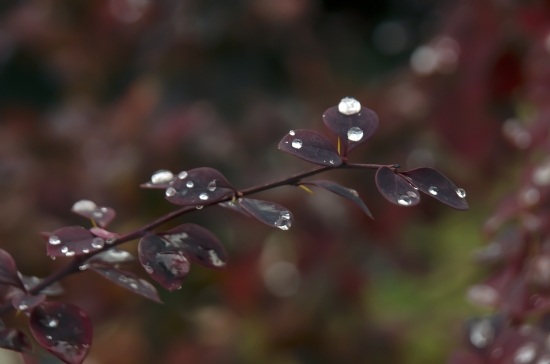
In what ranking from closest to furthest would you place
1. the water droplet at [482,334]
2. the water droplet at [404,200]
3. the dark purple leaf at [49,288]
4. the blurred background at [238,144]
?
the water droplet at [404,200] < the dark purple leaf at [49,288] < the water droplet at [482,334] < the blurred background at [238,144]

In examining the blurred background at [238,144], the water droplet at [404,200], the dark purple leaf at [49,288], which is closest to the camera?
the water droplet at [404,200]

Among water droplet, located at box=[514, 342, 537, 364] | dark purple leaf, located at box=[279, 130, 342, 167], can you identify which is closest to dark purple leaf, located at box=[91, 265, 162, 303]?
dark purple leaf, located at box=[279, 130, 342, 167]

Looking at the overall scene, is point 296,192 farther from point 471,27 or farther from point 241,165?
point 471,27

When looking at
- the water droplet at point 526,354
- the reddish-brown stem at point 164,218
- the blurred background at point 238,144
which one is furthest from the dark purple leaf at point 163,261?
the blurred background at point 238,144

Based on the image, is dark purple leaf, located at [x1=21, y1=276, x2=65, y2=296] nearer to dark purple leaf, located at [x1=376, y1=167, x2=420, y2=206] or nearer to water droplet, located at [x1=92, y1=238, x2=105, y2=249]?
water droplet, located at [x1=92, y1=238, x2=105, y2=249]

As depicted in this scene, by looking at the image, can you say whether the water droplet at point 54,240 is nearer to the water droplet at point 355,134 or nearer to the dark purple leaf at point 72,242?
the dark purple leaf at point 72,242

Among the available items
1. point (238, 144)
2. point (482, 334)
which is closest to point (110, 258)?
point (482, 334)

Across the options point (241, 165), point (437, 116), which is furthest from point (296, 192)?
point (437, 116)
